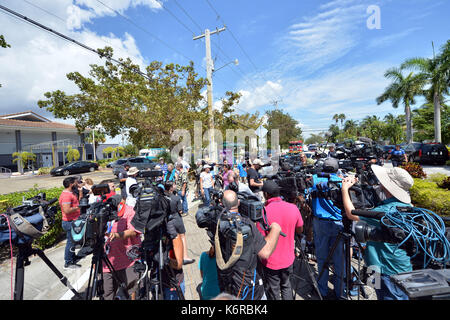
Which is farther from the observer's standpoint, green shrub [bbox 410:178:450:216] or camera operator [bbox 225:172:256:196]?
green shrub [bbox 410:178:450:216]

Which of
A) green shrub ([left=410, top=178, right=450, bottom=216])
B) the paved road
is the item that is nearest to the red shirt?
green shrub ([left=410, top=178, right=450, bottom=216])

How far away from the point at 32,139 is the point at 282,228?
122 ft

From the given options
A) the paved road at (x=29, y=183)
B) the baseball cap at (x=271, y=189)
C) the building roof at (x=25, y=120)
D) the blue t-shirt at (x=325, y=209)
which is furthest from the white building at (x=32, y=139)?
the blue t-shirt at (x=325, y=209)

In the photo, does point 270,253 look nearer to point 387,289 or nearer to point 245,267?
point 245,267

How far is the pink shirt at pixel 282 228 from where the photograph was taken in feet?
7.39

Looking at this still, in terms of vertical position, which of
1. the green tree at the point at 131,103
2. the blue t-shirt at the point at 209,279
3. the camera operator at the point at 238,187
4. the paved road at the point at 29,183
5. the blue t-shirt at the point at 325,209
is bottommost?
the paved road at the point at 29,183

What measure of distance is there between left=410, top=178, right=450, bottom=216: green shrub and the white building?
3389 cm

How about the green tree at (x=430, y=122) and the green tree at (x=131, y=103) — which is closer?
the green tree at (x=131, y=103)

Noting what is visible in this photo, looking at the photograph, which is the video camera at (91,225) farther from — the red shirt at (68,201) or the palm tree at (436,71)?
the palm tree at (436,71)

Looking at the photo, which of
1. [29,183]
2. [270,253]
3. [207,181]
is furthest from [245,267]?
[29,183]

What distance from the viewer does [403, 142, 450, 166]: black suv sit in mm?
13922

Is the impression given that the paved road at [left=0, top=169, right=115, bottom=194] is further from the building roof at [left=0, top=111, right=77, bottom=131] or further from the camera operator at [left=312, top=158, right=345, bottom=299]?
the camera operator at [left=312, top=158, right=345, bottom=299]

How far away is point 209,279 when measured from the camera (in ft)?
7.05

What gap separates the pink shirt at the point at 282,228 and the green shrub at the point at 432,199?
14.3 feet
